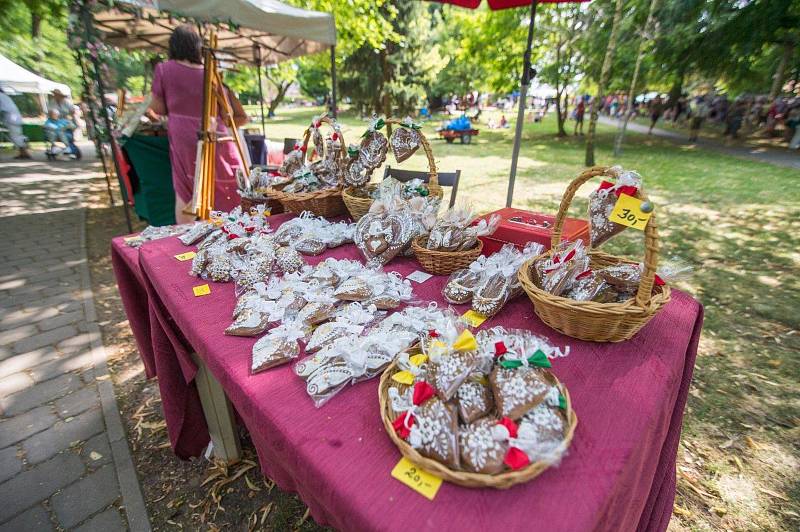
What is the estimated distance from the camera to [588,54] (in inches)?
505

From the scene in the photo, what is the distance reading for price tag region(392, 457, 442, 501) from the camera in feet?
2.39

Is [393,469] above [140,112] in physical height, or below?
below

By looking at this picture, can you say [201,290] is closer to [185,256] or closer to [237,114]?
[185,256]

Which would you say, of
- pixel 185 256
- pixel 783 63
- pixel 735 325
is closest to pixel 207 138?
pixel 185 256

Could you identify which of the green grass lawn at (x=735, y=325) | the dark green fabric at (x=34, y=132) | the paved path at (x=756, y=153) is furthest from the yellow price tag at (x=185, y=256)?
the dark green fabric at (x=34, y=132)

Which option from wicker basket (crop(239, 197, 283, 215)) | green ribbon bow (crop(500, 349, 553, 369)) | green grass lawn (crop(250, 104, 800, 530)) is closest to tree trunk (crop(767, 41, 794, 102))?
green grass lawn (crop(250, 104, 800, 530))

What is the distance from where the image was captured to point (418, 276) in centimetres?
166

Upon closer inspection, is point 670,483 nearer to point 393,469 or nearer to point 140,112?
point 393,469

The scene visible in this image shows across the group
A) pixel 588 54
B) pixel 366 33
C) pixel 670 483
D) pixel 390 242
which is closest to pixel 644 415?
pixel 670 483

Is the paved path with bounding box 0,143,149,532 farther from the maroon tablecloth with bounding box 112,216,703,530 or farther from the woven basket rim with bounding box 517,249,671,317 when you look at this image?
the woven basket rim with bounding box 517,249,671,317

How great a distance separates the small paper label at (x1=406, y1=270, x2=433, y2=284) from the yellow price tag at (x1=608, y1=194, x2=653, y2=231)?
751 mm

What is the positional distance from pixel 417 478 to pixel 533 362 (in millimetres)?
358

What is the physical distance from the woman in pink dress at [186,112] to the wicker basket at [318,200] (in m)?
1.36

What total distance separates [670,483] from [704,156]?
43.3 feet
